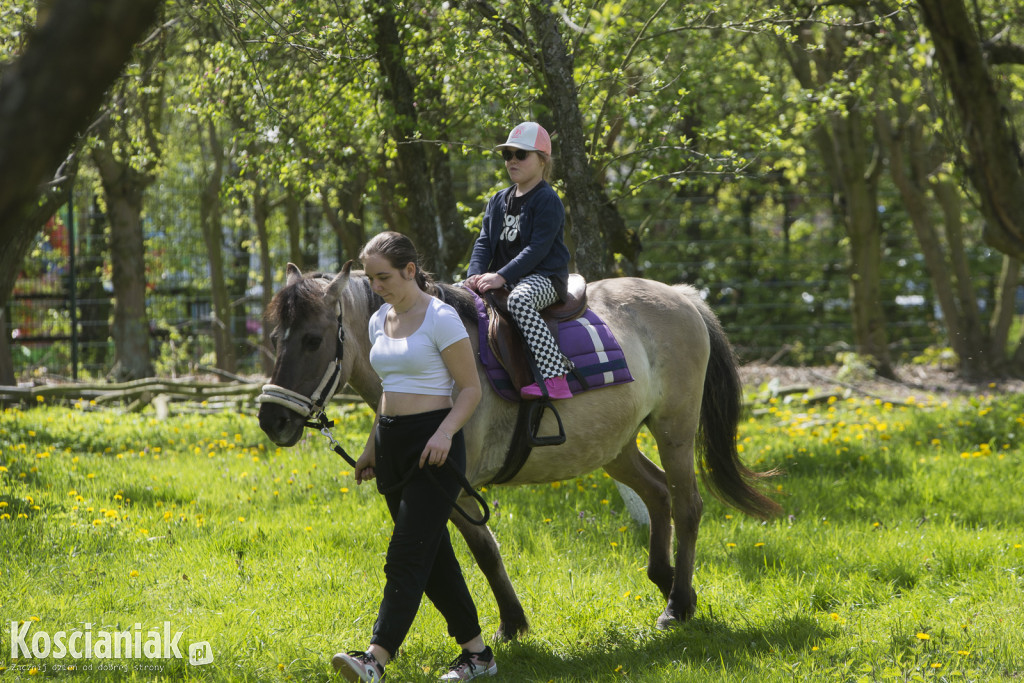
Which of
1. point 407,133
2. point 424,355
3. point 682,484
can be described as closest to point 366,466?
point 424,355

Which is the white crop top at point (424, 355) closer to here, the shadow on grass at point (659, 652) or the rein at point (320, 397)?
the rein at point (320, 397)

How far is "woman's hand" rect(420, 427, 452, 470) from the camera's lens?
338 centimetres

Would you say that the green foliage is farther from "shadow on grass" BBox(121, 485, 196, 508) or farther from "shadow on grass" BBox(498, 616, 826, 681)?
"shadow on grass" BBox(121, 485, 196, 508)

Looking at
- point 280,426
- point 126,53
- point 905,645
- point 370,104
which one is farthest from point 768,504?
point 370,104

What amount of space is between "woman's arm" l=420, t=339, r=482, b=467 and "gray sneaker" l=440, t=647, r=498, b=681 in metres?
→ 0.93

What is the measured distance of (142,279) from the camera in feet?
46.9

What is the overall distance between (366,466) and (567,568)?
1.76 m

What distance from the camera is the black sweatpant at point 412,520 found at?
3412mm

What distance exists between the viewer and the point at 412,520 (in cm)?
347

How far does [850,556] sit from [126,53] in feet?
15.2

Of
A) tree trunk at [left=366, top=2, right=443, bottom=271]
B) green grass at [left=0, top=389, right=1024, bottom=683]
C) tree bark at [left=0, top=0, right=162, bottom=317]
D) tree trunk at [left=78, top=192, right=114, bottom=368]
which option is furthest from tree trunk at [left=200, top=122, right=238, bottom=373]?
tree bark at [left=0, top=0, right=162, bottom=317]

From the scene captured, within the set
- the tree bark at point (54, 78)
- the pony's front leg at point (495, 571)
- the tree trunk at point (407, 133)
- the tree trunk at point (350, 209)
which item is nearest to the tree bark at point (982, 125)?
the pony's front leg at point (495, 571)

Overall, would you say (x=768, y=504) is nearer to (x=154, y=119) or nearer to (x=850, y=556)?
(x=850, y=556)

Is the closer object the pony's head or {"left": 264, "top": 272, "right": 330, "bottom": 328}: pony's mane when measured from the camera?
the pony's head
